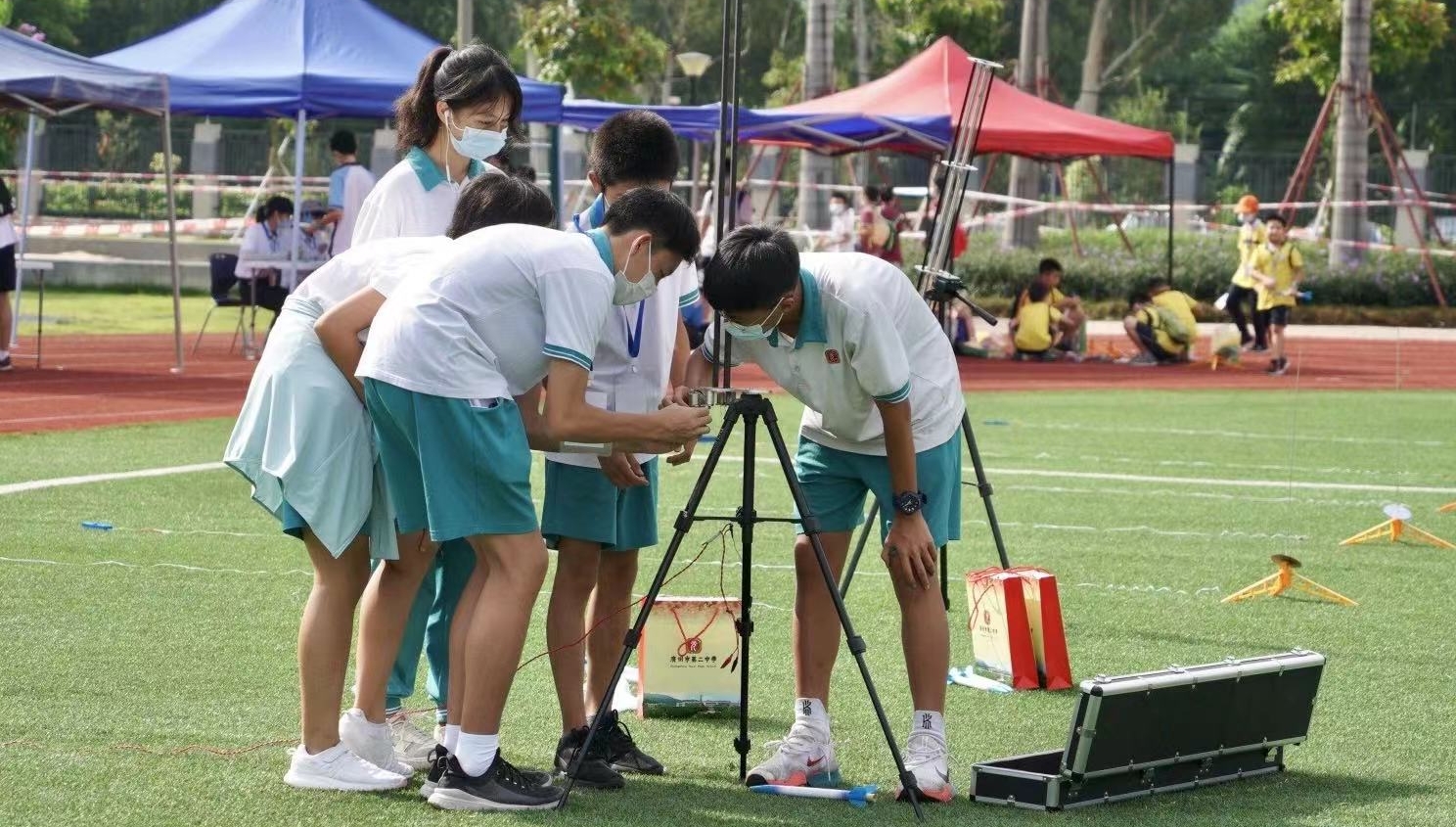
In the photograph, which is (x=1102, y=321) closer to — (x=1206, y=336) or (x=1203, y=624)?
(x=1206, y=336)

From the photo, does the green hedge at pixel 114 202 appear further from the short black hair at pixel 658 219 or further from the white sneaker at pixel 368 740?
the short black hair at pixel 658 219

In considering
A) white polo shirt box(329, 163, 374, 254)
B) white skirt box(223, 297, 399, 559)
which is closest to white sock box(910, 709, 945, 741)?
white skirt box(223, 297, 399, 559)

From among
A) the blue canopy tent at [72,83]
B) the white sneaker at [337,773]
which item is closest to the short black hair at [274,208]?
the blue canopy tent at [72,83]

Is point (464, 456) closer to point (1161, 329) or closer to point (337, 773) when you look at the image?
point (337, 773)

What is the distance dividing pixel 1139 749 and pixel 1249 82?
71013 mm

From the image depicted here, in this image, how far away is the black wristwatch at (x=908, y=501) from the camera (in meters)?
5.31

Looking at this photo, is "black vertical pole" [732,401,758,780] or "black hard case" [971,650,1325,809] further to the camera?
"black vertical pole" [732,401,758,780]

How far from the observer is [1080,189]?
5697 centimetres

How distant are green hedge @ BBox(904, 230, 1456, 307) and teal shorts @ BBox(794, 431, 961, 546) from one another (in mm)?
25378

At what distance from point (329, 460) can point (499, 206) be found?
2.64 ft

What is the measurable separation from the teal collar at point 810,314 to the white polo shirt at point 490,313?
60 cm

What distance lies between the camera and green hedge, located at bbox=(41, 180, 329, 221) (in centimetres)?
3844

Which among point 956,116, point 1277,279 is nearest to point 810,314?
point 1277,279

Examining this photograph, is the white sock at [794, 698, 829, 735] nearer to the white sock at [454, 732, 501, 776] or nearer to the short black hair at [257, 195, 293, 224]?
the white sock at [454, 732, 501, 776]
